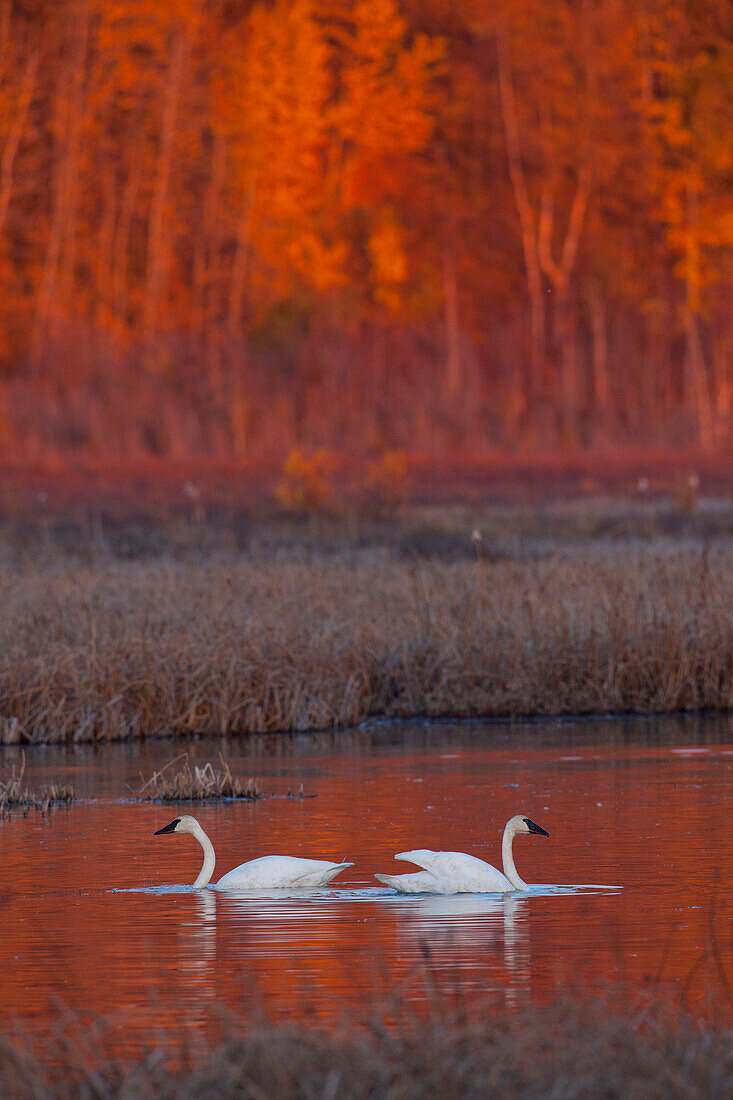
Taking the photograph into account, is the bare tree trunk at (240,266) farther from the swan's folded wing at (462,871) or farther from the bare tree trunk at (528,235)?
the swan's folded wing at (462,871)

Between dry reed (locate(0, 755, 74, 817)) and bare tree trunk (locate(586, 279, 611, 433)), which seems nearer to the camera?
dry reed (locate(0, 755, 74, 817))

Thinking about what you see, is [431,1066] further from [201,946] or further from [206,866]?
[206,866]

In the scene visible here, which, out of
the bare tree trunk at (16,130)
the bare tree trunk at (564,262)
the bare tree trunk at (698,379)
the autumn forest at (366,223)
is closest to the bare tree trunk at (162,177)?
A: the autumn forest at (366,223)

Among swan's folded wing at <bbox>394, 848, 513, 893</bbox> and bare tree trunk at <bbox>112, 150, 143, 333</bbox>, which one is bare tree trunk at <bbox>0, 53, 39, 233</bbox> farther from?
swan's folded wing at <bbox>394, 848, 513, 893</bbox>

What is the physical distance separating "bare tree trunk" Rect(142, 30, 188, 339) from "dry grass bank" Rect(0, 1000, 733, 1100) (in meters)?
32.0

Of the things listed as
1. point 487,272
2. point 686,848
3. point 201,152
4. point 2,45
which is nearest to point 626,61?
point 487,272

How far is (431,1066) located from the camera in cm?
654

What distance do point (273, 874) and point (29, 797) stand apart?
3723 mm

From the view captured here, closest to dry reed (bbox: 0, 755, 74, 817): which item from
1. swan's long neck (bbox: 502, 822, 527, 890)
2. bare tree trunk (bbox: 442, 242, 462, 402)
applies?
swan's long neck (bbox: 502, 822, 527, 890)

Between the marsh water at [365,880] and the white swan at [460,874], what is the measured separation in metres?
0.07

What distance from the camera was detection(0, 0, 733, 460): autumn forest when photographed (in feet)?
122

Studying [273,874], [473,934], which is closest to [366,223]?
[273,874]

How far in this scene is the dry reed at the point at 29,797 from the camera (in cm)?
1435

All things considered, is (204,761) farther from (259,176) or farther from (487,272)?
(487,272)
